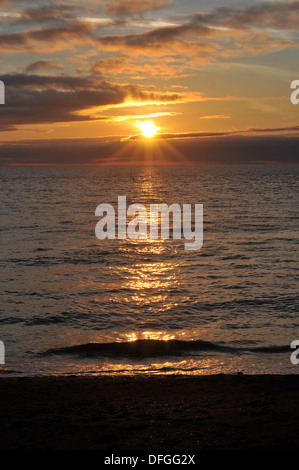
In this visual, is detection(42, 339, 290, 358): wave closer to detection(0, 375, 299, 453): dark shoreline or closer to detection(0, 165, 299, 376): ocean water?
detection(0, 165, 299, 376): ocean water

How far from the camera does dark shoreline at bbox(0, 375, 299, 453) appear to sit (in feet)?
26.3

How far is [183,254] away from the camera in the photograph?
30828 millimetres

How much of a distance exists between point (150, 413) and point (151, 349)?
17.8ft

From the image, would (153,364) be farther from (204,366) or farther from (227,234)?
(227,234)

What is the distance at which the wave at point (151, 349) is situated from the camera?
14.4m

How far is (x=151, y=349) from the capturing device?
14.8 metres

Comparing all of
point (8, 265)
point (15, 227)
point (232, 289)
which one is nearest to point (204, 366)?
point (232, 289)

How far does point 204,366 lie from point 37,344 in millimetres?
5114

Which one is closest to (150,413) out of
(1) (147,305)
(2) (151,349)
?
(2) (151,349)

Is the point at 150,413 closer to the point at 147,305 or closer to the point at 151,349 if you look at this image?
the point at 151,349

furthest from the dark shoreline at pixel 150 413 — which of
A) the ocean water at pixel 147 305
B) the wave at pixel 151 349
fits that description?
the wave at pixel 151 349

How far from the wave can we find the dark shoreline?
8.75 ft

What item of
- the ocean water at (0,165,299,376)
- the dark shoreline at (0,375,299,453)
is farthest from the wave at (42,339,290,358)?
the dark shoreline at (0,375,299,453)

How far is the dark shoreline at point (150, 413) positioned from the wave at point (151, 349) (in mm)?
2667
